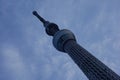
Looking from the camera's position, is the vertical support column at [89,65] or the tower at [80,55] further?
the tower at [80,55]

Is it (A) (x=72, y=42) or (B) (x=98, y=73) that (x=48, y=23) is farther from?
(B) (x=98, y=73)

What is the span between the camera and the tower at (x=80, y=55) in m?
45.3

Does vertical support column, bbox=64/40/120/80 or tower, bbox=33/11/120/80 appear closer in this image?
vertical support column, bbox=64/40/120/80

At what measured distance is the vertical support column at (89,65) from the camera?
146 ft

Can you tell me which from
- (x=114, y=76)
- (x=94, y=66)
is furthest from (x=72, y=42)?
(x=114, y=76)

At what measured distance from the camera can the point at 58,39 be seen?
6266 centimetres

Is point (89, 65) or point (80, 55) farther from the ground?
point (80, 55)

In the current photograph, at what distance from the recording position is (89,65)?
50469 mm

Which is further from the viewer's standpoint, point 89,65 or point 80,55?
point 80,55

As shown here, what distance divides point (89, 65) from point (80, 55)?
4.52 m

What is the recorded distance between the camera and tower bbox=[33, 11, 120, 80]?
45344mm

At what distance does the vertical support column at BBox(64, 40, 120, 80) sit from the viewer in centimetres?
4450

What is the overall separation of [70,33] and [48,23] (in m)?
8.42

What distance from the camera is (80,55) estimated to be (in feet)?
179
